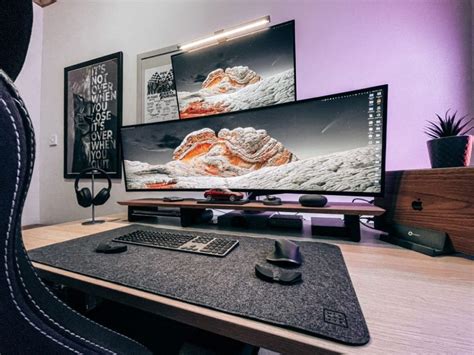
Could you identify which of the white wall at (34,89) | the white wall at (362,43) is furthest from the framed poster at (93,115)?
the white wall at (34,89)

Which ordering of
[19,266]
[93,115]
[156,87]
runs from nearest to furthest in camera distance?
[19,266]
[156,87]
[93,115]

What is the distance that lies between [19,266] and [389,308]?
0.54 m

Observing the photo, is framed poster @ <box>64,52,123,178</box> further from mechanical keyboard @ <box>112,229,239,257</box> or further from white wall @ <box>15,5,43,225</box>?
mechanical keyboard @ <box>112,229,239,257</box>

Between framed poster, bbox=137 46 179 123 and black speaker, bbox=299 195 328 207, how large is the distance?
102 cm

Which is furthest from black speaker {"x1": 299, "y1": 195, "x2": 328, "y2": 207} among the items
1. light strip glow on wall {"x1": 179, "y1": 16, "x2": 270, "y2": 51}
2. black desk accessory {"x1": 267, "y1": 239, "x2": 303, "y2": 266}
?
light strip glow on wall {"x1": 179, "y1": 16, "x2": 270, "y2": 51}

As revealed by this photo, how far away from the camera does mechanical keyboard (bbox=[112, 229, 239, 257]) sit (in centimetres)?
59

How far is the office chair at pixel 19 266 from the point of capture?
222mm

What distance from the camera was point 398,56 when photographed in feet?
3.16

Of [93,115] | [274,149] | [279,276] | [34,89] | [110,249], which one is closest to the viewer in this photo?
[279,276]

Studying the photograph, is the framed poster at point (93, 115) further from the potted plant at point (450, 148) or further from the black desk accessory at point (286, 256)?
the potted plant at point (450, 148)

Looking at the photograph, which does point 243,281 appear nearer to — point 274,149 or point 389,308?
point 389,308

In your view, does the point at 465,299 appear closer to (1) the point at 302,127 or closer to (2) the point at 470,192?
(2) the point at 470,192

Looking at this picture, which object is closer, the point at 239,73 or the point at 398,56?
the point at 398,56

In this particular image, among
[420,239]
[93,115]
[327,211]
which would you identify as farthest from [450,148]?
[93,115]
